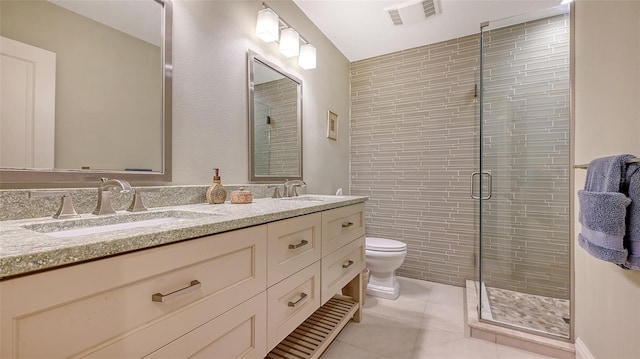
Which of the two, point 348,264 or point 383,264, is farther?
point 383,264

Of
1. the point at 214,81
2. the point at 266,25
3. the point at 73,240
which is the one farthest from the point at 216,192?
the point at 266,25

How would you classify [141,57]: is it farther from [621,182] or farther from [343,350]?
[621,182]

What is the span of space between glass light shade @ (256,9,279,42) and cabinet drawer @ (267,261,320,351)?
1.44 meters

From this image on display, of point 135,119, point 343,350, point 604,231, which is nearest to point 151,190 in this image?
point 135,119

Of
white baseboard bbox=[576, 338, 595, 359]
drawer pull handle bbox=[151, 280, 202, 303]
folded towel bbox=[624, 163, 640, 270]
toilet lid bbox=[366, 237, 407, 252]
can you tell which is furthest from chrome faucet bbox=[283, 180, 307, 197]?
white baseboard bbox=[576, 338, 595, 359]

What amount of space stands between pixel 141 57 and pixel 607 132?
2.10m

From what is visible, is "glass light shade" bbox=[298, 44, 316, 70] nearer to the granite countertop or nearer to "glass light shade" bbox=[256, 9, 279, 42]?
"glass light shade" bbox=[256, 9, 279, 42]

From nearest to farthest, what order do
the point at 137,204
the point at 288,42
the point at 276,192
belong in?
the point at 137,204 → the point at 276,192 → the point at 288,42

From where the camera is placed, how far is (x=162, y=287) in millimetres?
624

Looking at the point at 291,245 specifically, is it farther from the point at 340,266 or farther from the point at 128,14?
the point at 128,14

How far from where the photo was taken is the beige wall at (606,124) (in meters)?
1.02

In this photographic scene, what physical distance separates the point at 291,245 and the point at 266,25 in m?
1.40

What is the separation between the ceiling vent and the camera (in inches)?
81.5

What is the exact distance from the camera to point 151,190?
1116 millimetres
